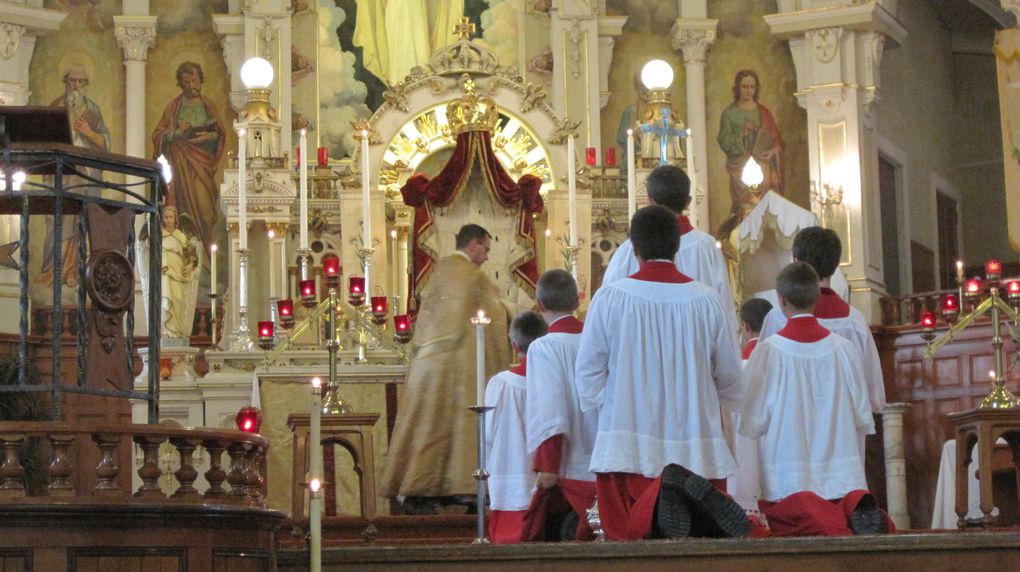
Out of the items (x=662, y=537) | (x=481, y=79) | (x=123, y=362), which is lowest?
(x=662, y=537)

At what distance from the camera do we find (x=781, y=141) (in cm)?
1956

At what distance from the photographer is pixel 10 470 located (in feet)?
21.8

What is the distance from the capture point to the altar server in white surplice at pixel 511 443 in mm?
9508

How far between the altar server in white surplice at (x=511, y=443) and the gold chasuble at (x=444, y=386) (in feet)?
3.42

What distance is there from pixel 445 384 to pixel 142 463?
4319mm

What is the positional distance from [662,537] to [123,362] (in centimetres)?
224

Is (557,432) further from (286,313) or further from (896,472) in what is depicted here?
(896,472)

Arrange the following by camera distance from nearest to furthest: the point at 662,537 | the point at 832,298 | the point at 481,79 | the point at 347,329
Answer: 1. the point at 662,537
2. the point at 832,298
3. the point at 347,329
4. the point at 481,79

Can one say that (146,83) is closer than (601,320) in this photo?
No

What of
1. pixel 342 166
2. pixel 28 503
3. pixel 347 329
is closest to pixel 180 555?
pixel 28 503

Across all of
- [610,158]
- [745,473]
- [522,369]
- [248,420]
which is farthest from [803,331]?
[610,158]

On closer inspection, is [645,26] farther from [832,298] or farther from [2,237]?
[832,298]

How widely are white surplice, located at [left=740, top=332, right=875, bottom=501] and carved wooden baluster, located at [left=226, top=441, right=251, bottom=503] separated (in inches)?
94.7

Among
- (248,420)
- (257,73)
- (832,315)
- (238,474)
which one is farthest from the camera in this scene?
(257,73)
